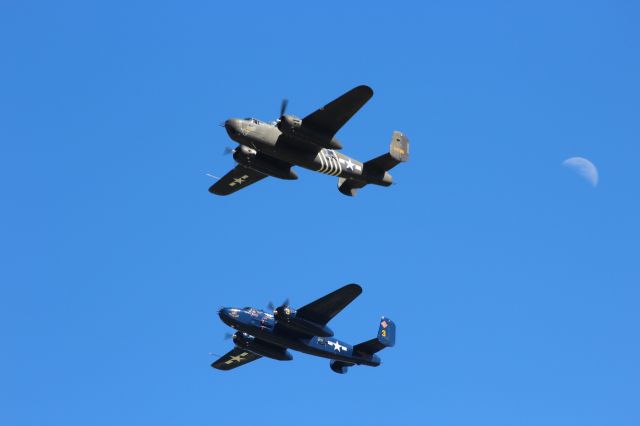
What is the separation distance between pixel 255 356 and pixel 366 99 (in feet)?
68.1

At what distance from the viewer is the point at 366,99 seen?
39.0m

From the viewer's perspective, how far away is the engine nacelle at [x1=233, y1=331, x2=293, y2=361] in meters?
49.2

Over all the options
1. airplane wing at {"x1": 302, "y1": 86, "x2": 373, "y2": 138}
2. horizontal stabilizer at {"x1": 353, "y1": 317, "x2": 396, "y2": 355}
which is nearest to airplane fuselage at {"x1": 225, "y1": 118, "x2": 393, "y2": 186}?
airplane wing at {"x1": 302, "y1": 86, "x2": 373, "y2": 138}

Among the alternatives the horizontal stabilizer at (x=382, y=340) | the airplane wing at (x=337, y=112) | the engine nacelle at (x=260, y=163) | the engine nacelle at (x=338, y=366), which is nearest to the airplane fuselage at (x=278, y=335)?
the horizontal stabilizer at (x=382, y=340)

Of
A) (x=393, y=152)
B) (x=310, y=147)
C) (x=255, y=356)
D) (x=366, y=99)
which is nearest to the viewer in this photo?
(x=366, y=99)

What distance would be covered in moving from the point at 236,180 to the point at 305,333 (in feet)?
29.4

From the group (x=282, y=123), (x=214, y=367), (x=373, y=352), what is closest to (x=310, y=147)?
(x=282, y=123)

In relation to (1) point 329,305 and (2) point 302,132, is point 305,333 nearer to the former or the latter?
(1) point 329,305

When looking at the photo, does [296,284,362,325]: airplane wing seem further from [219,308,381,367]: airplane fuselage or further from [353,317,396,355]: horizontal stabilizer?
[353,317,396,355]: horizontal stabilizer

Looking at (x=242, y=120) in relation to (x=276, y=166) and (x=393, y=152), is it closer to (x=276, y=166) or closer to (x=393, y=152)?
(x=276, y=166)

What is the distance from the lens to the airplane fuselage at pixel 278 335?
45.6 m

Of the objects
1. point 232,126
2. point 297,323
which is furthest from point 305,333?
point 232,126

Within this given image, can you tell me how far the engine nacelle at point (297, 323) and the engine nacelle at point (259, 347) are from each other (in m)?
4.98

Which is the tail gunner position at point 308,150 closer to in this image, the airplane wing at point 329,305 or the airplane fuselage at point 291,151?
the airplane fuselage at point 291,151
